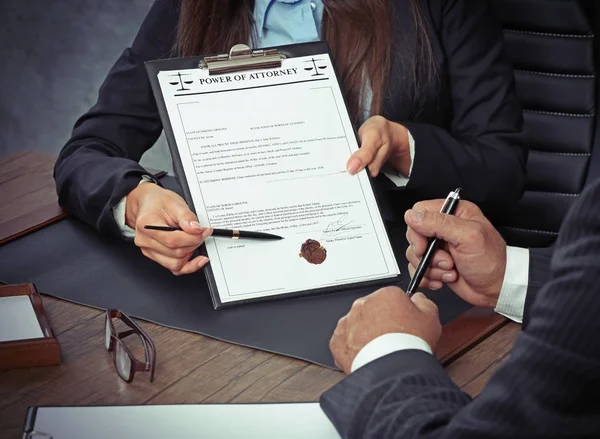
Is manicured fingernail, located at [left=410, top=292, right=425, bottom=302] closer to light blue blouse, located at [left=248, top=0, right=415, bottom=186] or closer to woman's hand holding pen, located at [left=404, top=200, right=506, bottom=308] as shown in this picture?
woman's hand holding pen, located at [left=404, top=200, right=506, bottom=308]

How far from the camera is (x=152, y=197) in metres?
1.50

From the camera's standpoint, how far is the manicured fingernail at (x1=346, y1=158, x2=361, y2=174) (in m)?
1.49

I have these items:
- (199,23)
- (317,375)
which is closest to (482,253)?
(317,375)

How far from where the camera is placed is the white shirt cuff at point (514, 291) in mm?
1355

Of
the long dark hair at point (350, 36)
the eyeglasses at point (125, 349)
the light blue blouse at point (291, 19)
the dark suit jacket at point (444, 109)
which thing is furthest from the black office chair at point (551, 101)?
the eyeglasses at point (125, 349)

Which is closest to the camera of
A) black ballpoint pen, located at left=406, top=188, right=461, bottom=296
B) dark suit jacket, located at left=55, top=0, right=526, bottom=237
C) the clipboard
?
black ballpoint pen, located at left=406, top=188, right=461, bottom=296

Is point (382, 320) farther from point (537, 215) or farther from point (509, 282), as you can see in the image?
point (537, 215)

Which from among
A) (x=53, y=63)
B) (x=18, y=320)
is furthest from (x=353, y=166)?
(x=53, y=63)

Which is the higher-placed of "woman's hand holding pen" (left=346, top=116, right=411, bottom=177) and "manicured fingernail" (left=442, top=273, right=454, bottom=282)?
"woman's hand holding pen" (left=346, top=116, right=411, bottom=177)

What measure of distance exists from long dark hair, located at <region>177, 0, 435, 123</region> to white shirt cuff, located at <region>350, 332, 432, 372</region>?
2.38 feet

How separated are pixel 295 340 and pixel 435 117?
744mm

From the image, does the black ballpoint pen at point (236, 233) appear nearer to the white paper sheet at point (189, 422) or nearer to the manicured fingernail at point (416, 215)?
the manicured fingernail at point (416, 215)

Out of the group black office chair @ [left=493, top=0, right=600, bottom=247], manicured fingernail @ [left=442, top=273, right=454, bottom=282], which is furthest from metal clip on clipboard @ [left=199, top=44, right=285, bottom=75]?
black office chair @ [left=493, top=0, right=600, bottom=247]
